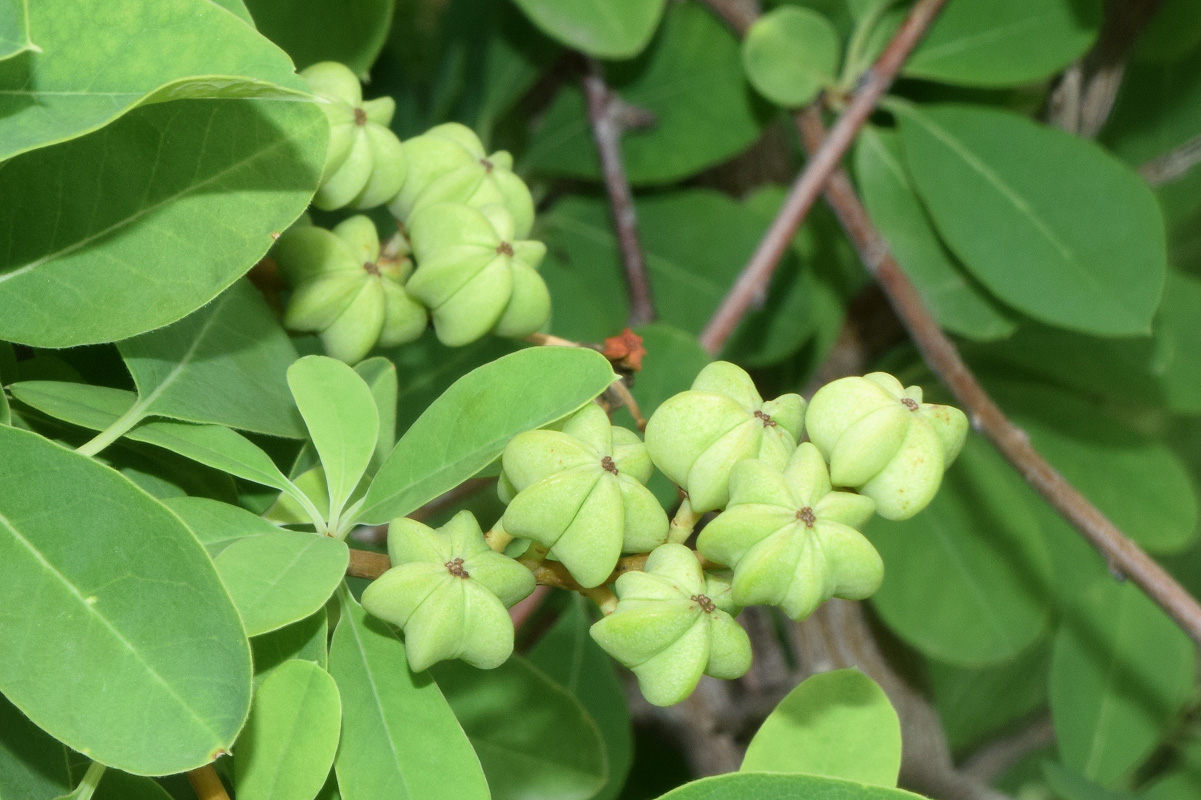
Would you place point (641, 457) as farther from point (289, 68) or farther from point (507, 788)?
point (507, 788)

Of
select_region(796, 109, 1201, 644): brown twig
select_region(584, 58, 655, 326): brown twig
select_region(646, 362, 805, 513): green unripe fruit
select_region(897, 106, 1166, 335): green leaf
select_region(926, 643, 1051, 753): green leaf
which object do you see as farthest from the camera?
select_region(926, 643, 1051, 753): green leaf

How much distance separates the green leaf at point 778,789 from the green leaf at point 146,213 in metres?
0.39

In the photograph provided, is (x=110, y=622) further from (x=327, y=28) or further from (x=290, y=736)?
(x=327, y=28)

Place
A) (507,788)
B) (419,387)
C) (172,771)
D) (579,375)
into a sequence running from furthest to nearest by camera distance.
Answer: (419,387)
(507,788)
(579,375)
(172,771)

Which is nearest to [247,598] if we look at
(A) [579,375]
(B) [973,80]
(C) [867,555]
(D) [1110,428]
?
(A) [579,375]

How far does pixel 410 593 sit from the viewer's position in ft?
1.84

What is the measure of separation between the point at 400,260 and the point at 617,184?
73 cm

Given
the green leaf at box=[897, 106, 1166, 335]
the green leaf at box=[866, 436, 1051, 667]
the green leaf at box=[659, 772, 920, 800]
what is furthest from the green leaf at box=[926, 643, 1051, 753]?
the green leaf at box=[659, 772, 920, 800]

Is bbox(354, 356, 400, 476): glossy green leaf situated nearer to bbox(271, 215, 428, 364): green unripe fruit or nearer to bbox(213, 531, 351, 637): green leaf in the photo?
bbox(271, 215, 428, 364): green unripe fruit

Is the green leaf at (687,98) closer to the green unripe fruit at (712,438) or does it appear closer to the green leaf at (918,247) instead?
the green leaf at (918,247)

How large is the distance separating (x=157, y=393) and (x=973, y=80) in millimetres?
1156

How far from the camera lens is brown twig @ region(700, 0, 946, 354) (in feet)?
4.14

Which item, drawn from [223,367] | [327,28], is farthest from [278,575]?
[327,28]

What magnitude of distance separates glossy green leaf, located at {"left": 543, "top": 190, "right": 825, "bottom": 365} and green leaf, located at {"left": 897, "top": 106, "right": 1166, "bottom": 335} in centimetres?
27
